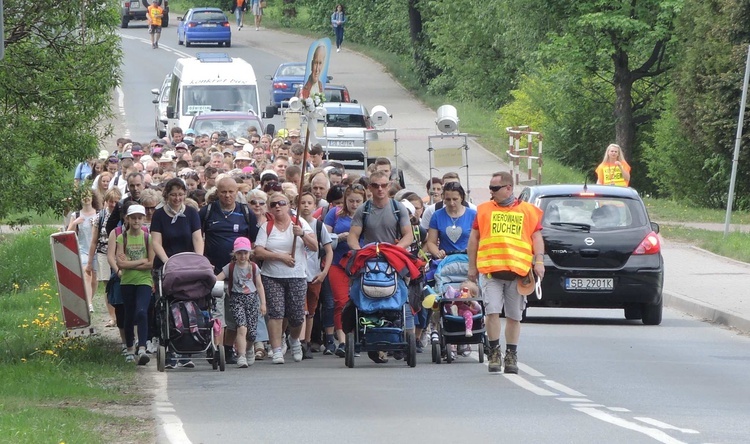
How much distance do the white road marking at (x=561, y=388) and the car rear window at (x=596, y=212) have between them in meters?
5.15

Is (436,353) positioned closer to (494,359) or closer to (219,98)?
(494,359)

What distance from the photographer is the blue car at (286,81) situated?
168 feet

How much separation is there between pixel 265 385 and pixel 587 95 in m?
33.7

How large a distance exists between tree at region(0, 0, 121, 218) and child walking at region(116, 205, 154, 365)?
0.88 meters

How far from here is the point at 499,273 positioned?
43.2 ft

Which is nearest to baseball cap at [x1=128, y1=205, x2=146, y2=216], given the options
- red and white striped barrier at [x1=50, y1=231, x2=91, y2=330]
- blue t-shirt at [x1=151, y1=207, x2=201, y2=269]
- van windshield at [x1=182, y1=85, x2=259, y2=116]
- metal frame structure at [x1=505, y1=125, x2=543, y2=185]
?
blue t-shirt at [x1=151, y1=207, x2=201, y2=269]

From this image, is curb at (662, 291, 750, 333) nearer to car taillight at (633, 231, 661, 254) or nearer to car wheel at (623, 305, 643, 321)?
car wheel at (623, 305, 643, 321)

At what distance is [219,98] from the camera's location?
37.4 metres

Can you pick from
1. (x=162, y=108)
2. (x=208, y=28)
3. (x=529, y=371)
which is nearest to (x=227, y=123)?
(x=162, y=108)

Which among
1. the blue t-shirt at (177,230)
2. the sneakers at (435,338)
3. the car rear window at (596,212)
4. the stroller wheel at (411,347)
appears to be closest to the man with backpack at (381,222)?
the stroller wheel at (411,347)

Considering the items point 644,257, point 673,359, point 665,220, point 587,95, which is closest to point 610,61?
point 587,95

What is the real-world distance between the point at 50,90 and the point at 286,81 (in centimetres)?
3707

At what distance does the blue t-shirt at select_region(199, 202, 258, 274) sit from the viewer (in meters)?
14.6

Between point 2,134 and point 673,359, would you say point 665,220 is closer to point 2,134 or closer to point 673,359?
point 673,359
